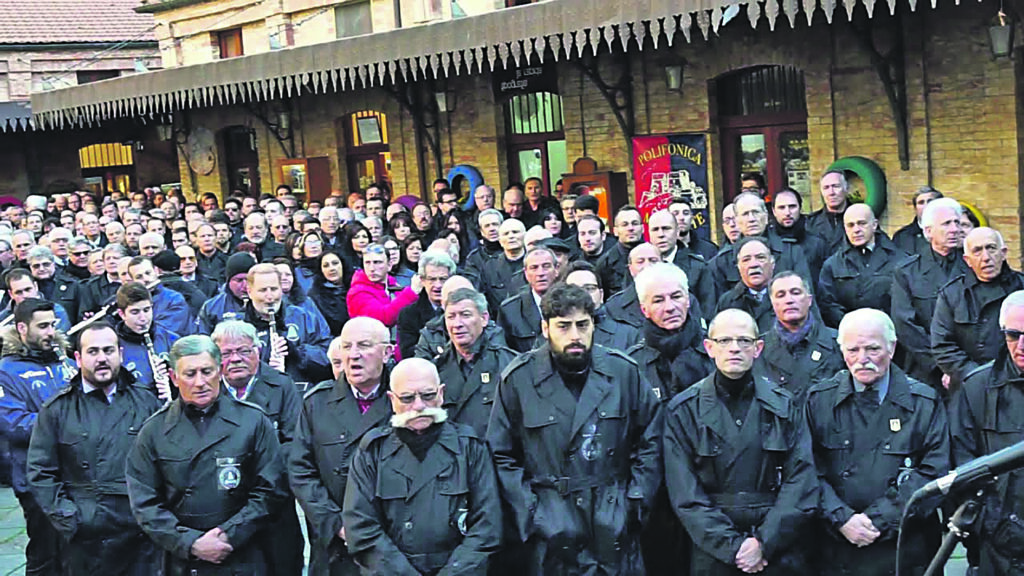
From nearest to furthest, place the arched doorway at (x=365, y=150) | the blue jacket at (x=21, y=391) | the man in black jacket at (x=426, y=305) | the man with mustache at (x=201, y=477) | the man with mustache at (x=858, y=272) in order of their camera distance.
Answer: the man with mustache at (x=201, y=477), the blue jacket at (x=21, y=391), the man in black jacket at (x=426, y=305), the man with mustache at (x=858, y=272), the arched doorway at (x=365, y=150)

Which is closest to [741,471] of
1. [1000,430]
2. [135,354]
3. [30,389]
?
[1000,430]

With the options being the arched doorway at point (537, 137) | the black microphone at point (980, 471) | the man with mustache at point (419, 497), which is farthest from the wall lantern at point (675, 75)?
the black microphone at point (980, 471)

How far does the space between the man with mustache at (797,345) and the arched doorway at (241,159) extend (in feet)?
53.4

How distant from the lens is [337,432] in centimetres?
575

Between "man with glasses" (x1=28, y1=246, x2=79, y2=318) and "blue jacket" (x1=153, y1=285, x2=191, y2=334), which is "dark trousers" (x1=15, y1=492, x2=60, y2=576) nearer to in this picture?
"blue jacket" (x1=153, y1=285, x2=191, y2=334)

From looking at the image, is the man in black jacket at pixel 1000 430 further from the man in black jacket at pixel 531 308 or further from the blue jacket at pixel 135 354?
the blue jacket at pixel 135 354

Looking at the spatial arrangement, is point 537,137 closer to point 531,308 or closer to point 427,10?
point 427,10

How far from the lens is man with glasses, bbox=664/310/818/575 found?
5324 mm

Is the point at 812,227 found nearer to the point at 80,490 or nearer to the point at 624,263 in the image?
the point at 624,263

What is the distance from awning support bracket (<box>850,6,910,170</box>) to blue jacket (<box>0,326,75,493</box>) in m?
8.17

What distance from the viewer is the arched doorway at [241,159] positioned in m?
21.6

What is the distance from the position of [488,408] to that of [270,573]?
4.57 ft

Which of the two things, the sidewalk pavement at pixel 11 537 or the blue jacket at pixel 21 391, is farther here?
the sidewalk pavement at pixel 11 537

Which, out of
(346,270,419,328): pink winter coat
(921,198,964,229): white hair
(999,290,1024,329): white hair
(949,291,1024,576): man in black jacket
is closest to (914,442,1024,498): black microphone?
(949,291,1024,576): man in black jacket
